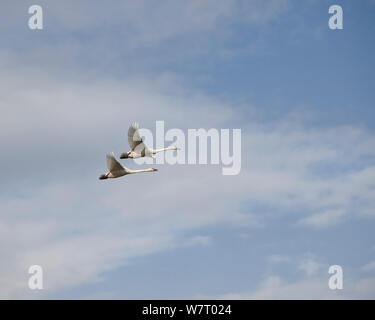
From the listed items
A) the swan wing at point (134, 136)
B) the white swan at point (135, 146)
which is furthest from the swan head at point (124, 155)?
the swan wing at point (134, 136)

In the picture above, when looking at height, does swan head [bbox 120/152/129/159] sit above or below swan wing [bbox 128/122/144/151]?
below

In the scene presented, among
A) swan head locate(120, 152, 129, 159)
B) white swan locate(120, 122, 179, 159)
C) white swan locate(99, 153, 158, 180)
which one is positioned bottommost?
white swan locate(99, 153, 158, 180)

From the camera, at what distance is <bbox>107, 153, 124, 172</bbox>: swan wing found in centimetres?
12132

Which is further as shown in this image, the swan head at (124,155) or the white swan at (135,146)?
the swan head at (124,155)

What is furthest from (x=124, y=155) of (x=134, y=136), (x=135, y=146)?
(x=134, y=136)

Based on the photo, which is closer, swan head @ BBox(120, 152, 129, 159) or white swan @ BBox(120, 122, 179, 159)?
white swan @ BBox(120, 122, 179, 159)

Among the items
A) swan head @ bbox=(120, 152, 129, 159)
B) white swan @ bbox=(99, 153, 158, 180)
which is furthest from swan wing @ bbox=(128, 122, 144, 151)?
white swan @ bbox=(99, 153, 158, 180)

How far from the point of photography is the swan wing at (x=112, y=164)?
121319mm

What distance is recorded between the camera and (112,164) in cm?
12300

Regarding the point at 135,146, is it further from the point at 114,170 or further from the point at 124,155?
the point at 114,170

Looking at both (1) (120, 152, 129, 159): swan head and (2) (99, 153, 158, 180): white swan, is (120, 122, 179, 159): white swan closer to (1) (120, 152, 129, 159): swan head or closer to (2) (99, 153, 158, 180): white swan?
(1) (120, 152, 129, 159): swan head

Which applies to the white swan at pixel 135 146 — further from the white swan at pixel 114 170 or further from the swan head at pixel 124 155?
the white swan at pixel 114 170

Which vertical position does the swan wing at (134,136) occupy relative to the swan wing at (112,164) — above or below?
above
